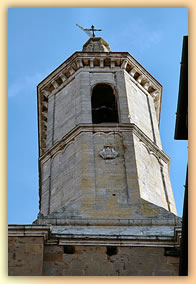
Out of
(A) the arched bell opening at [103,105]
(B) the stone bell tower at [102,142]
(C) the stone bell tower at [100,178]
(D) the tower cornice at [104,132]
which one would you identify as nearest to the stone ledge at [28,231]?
(C) the stone bell tower at [100,178]

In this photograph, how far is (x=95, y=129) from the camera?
22.1 meters

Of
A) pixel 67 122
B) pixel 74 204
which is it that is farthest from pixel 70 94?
pixel 74 204

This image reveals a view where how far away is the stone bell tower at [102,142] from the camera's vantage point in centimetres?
1912

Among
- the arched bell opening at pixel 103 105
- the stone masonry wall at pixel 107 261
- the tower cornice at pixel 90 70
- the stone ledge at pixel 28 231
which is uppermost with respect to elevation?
the tower cornice at pixel 90 70

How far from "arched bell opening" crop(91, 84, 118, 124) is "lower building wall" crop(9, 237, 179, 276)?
8.93 metres

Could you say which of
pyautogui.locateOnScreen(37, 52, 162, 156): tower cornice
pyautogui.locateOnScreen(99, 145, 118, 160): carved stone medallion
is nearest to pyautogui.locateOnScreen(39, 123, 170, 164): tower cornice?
pyautogui.locateOnScreen(99, 145, 118, 160): carved stone medallion

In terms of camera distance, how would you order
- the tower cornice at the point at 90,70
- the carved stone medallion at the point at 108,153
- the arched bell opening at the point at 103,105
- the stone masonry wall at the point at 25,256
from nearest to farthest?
the stone masonry wall at the point at 25,256
the carved stone medallion at the point at 108,153
the arched bell opening at the point at 103,105
the tower cornice at the point at 90,70

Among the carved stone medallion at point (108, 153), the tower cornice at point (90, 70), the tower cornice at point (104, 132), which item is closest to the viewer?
the carved stone medallion at point (108, 153)

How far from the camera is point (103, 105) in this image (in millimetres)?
25281

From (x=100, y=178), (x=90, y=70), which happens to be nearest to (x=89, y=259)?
(x=100, y=178)

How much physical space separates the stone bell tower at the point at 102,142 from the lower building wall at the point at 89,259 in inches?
88.2

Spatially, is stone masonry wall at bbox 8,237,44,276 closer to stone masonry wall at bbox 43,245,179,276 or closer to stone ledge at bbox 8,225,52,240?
stone ledge at bbox 8,225,52,240

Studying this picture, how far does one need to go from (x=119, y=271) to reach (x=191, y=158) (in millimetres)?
6417

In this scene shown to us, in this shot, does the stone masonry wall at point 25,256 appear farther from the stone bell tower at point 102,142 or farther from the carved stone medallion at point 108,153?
the carved stone medallion at point 108,153
